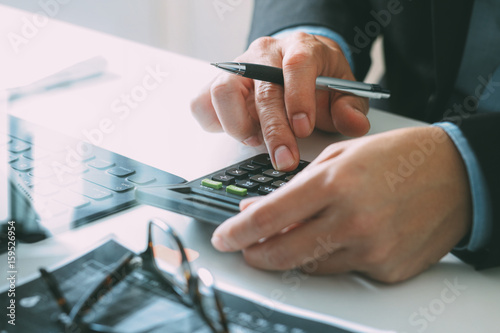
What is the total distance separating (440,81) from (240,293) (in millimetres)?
543

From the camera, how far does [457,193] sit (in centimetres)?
39

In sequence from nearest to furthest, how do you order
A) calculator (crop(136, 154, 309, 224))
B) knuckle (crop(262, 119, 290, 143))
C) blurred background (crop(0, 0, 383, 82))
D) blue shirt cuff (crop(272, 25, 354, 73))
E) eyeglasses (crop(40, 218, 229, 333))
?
1. eyeglasses (crop(40, 218, 229, 333))
2. calculator (crop(136, 154, 309, 224))
3. knuckle (crop(262, 119, 290, 143))
4. blue shirt cuff (crop(272, 25, 354, 73))
5. blurred background (crop(0, 0, 383, 82))

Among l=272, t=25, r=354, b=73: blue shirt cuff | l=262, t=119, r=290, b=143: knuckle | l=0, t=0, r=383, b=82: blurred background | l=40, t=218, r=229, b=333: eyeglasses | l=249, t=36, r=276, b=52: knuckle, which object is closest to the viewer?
l=40, t=218, r=229, b=333: eyeglasses

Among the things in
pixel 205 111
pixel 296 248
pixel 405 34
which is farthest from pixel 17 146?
pixel 405 34

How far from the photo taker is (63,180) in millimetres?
450

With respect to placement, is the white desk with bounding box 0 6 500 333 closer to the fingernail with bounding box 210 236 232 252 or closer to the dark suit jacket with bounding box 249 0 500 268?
the fingernail with bounding box 210 236 232 252

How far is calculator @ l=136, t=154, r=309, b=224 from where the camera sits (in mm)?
393

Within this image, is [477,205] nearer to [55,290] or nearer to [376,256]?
[376,256]

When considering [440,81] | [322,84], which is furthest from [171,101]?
[440,81]

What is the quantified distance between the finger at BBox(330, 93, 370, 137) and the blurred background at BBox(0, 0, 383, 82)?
1.09 meters

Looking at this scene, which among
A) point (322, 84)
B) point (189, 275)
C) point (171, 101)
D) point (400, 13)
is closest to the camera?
point (189, 275)

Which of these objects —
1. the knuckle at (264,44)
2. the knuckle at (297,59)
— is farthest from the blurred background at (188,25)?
the knuckle at (297,59)

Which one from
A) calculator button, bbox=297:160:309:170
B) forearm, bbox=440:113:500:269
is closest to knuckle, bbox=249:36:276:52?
calculator button, bbox=297:160:309:170

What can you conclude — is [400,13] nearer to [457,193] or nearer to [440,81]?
[440,81]
